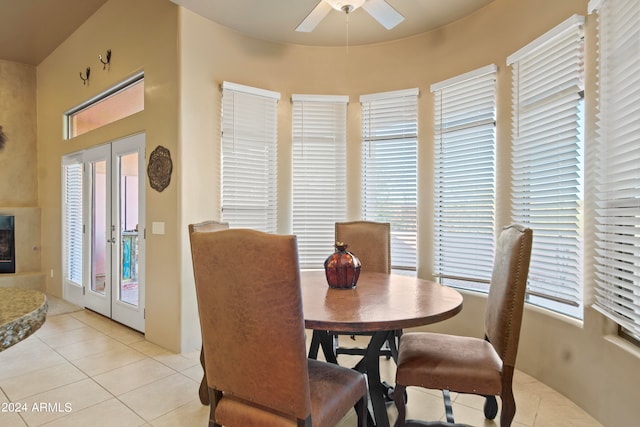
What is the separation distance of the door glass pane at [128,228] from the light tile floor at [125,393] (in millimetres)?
627

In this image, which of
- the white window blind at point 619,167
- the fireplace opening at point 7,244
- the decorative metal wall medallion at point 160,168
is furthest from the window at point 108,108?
the white window blind at point 619,167

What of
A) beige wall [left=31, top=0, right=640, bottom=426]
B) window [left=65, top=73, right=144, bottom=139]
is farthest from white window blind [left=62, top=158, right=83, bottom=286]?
beige wall [left=31, top=0, right=640, bottom=426]

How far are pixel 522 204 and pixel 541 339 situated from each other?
102cm

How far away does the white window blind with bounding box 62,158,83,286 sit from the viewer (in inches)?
179

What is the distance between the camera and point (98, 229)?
4270 millimetres

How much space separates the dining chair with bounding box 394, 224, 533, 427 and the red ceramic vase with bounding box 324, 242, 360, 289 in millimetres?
502

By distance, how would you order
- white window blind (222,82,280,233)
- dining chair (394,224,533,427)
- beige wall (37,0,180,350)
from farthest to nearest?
white window blind (222,82,280,233), beige wall (37,0,180,350), dining chair (394,224,533,427)

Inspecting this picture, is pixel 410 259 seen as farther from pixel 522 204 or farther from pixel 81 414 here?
pixel 81 414

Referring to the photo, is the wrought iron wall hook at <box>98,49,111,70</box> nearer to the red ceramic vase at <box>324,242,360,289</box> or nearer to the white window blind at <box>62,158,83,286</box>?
the white window blind at <box>62,158,83,286</box>

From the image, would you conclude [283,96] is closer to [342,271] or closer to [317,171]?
[317,171]

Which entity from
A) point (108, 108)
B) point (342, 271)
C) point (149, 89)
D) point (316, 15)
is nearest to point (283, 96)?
point (149, 89)

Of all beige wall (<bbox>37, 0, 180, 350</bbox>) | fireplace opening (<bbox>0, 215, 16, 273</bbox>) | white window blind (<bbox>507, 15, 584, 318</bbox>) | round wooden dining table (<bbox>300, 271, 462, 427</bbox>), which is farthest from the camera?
fireplace opening (<bbox>0, 215, 16, 273</bbox>)

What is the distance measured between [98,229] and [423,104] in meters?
4.09

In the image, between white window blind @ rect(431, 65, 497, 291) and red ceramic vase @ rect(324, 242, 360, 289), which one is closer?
red ceramic vase @ rect(324, 242, 360, 289)
